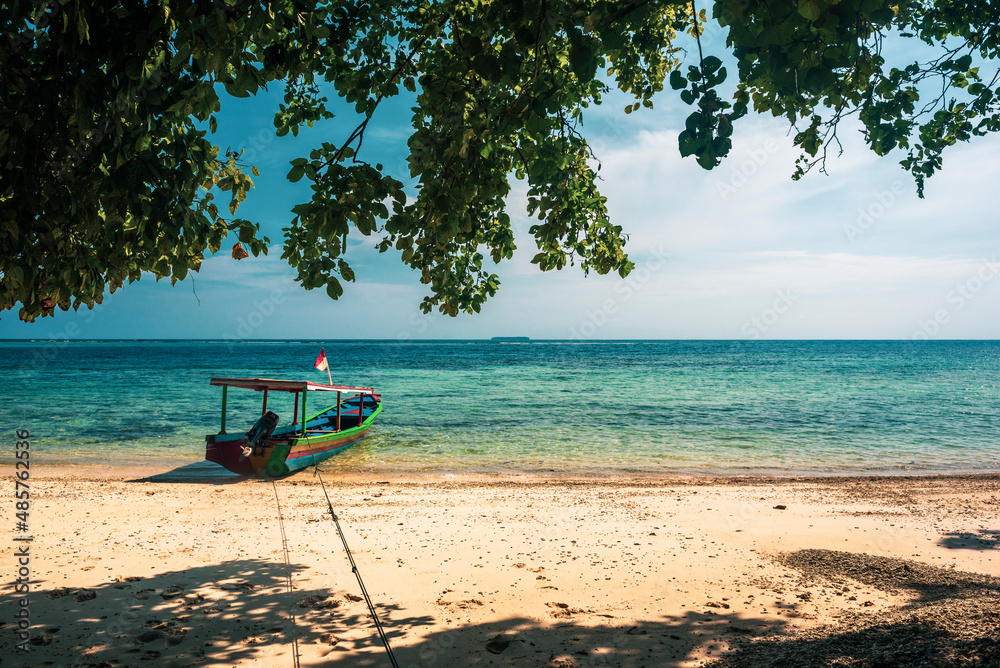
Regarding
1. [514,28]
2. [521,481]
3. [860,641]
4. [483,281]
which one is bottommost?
[521,481]

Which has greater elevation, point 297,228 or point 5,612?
point 297,228

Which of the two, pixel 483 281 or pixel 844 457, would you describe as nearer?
pixel 483 281

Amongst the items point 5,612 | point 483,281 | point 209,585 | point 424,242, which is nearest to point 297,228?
point 424,242

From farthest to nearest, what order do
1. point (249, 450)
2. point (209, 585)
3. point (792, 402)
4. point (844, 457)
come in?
point (792, 402)
point (844, 457)
point (249, 450)
point (209, 585)

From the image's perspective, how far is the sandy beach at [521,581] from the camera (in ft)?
14.8

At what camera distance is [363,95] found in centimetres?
476

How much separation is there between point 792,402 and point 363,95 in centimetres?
3059

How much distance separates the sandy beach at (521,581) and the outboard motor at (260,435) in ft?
8.65

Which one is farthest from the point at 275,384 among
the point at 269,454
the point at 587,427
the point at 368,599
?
the point at 587,427

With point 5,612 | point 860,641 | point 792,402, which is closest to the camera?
point 860,641

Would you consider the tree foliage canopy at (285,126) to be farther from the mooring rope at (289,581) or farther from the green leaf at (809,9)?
the mooring rope at (289,581)

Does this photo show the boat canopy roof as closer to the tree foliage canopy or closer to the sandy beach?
the sandy beach

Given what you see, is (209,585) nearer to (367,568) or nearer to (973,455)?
(367,568)

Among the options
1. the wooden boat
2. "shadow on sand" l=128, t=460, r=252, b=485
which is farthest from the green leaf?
"shadow on sand" l=128, t=460, r=252, b=485
